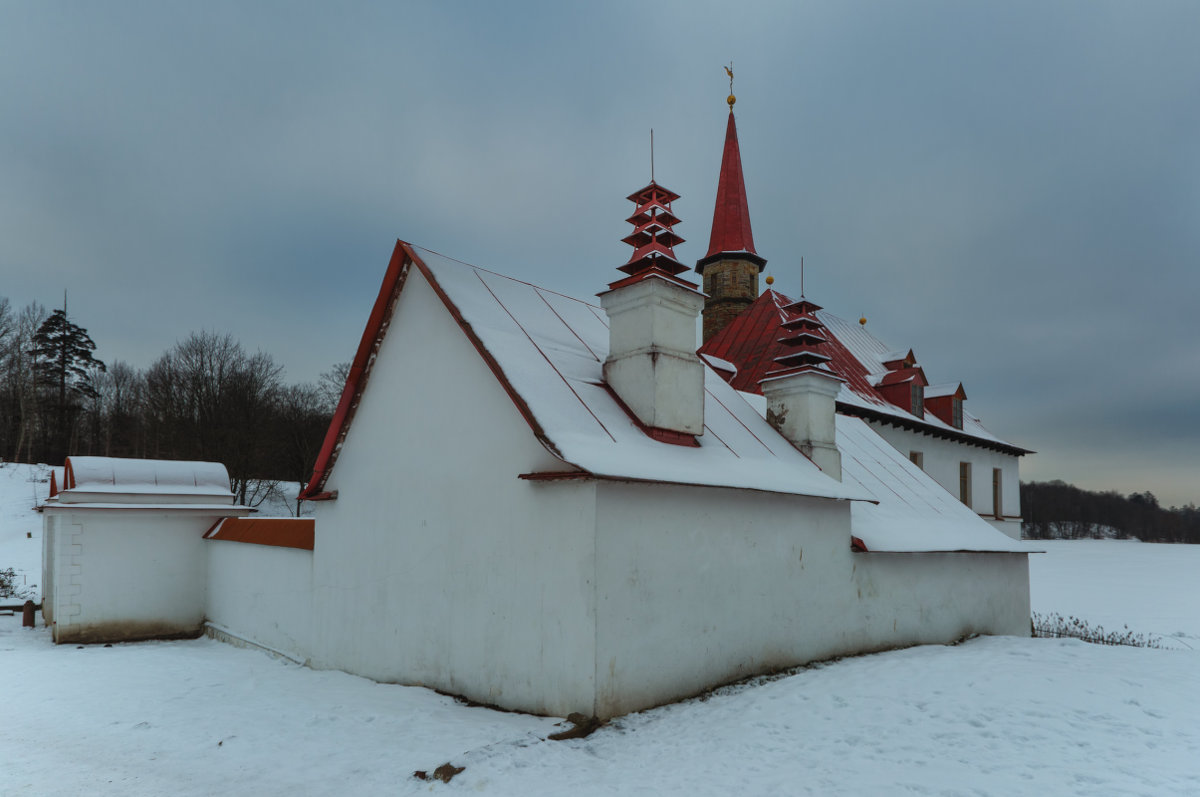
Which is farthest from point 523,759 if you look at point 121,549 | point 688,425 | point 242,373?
point 242,373

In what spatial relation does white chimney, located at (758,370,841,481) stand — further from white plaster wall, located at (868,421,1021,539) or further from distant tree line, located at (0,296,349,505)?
distant tree line, located at (0,296,349,505)

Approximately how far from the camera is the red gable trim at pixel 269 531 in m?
10.8

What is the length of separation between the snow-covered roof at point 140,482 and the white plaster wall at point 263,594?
119 cm

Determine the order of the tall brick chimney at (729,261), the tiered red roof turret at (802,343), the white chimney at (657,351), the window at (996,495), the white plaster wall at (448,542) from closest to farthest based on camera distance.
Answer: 1. the white plaster wall at (448,542)
2. the white chimney at (657,351)
3. the tiered red roof turret at (802,343)
4. the window at (996,495)
5. the tall brick chimney at (729,261)

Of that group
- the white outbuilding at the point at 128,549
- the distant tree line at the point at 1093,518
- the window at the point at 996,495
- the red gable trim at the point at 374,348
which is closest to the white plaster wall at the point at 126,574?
the white outbuilding at the point at 128,549

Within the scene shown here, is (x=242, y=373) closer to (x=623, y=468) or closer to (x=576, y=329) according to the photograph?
(x=576, y=329)

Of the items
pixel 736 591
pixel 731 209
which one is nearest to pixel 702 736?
pixel 736 591

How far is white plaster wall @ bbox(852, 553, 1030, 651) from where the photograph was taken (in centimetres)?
944

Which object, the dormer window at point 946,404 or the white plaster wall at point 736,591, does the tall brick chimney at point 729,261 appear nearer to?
the dormer window at point 946,404

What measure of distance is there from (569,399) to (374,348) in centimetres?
351

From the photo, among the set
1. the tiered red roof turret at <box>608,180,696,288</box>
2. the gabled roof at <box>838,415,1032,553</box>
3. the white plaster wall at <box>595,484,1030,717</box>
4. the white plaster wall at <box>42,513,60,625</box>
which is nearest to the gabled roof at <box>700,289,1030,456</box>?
the gabled roof at <box>838,415,1032,553</box>

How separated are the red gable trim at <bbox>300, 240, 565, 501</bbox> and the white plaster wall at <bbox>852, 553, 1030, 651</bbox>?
18.7 ft

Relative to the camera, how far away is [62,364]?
44.9 metres

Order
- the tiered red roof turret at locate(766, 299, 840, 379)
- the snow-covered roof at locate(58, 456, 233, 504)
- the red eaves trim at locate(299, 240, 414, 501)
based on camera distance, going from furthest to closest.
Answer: the snow-covered roof at locate(58, 456, 233, 504) → the tiered red roof turret at locate(766, 299, 840, 379) → the red eaves trim at locate(299, 240, 414, 501)
